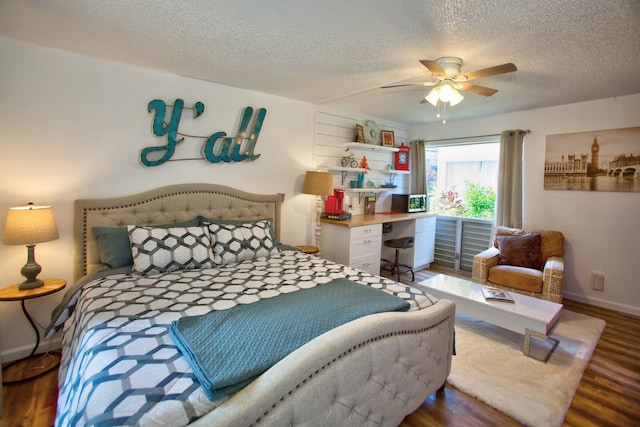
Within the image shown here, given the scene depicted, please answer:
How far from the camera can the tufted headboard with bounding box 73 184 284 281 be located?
2.48 meters

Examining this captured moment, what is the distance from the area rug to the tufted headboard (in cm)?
222

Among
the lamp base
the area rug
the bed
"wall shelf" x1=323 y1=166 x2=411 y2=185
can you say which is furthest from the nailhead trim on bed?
"wall shelf" x1=323 y1=166 x2=411 y2=185

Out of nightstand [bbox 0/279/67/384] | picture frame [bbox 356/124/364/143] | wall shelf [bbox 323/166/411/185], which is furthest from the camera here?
picture frame [bbox 356/124/364/143]

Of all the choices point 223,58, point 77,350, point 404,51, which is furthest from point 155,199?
point 404,51

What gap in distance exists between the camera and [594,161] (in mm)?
3523

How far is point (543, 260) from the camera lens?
357cm

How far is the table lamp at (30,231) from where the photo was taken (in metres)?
2.03

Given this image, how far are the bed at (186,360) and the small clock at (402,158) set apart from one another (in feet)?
9.24

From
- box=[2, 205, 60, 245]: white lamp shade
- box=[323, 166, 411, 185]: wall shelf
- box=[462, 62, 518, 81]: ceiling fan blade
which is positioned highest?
box=[462, 62, 518, 81]: ceiling fan blade

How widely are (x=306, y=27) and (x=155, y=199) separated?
1.93 m

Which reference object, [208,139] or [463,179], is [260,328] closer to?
[208,139]

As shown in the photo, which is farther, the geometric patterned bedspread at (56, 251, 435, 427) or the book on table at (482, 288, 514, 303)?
the book on table at (482, 288, 514, 303)

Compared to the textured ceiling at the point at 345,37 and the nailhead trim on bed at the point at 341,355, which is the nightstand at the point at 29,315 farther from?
the nailhead trim on bed at the point at 341,355

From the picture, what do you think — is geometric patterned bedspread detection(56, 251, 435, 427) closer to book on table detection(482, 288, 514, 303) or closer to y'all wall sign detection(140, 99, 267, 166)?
book on table detection(482, 288, 514, 303)
